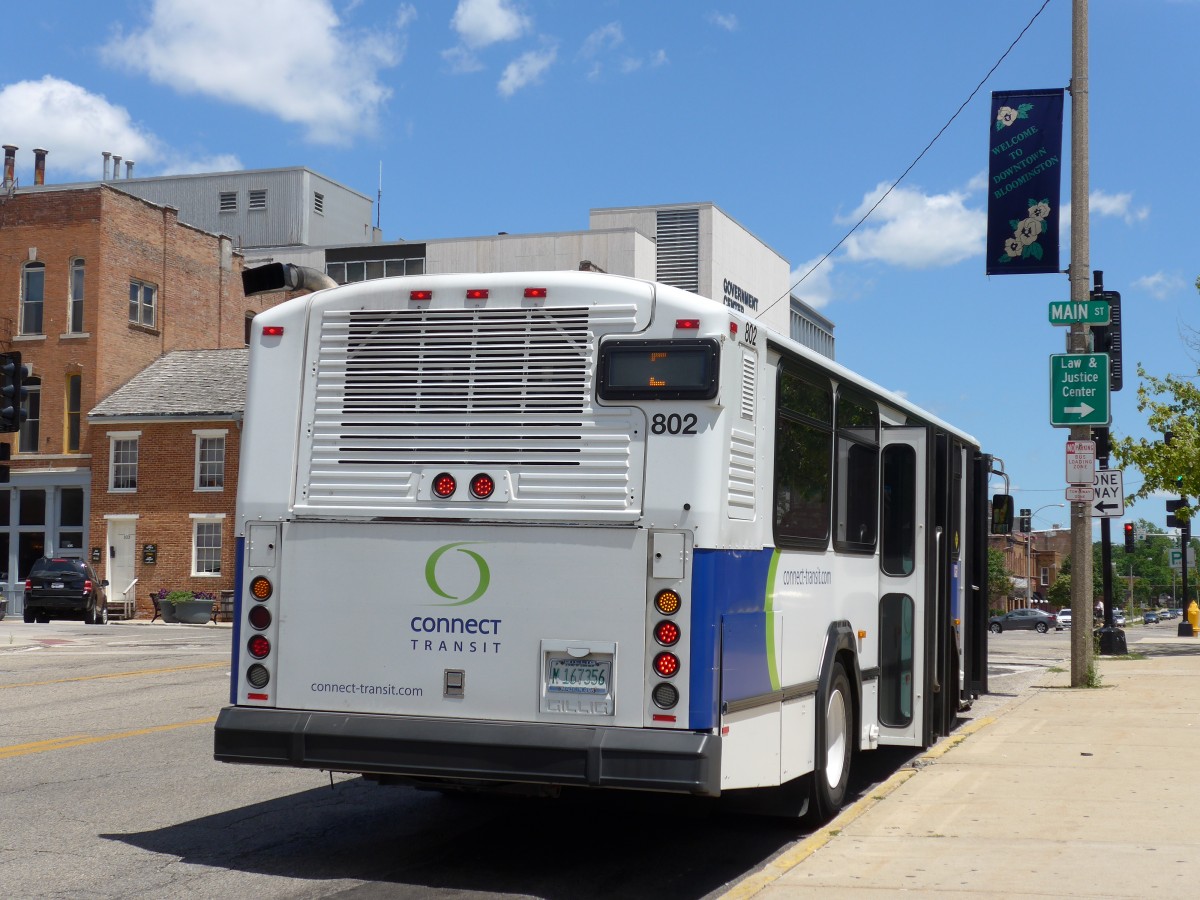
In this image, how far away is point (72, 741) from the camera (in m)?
12.3

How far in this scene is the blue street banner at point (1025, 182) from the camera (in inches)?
696

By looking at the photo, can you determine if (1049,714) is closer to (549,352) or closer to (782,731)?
(782,731)

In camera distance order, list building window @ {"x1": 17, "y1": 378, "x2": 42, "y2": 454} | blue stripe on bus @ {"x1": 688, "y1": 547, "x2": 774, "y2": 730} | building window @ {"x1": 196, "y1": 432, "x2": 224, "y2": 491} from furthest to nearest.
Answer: building window @ {"x1": 17, "y1": 378, "x2": 42, "y2": 454} → building window @ {"x1": 196, "y1": 432, "x2": 224, "y2": 491} → blue stripe on bus @ {"x1": 688, "y1": 547, "x2": 774, "y2": 730}

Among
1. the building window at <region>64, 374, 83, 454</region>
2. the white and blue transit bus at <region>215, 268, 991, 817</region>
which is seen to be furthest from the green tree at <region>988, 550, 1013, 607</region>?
the white and blue transit bus at <region>215, 268, 991, 817</region>

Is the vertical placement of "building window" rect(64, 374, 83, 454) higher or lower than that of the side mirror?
higher

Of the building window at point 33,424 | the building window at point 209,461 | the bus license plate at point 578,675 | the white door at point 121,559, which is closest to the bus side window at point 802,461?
the bus license plate at point 578,675

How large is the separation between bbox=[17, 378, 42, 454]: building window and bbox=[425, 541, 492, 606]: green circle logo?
40576mm

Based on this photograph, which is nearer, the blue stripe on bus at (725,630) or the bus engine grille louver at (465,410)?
the blue stripe on bus at (725,630)

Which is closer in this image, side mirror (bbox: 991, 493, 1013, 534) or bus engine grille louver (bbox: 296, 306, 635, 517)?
bus engine grille louver (bbox: 296, 306, 635, 517)

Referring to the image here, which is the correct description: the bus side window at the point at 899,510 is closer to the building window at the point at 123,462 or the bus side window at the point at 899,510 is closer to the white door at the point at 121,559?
the white door at the point at 121,559

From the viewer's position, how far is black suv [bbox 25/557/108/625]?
3766cm

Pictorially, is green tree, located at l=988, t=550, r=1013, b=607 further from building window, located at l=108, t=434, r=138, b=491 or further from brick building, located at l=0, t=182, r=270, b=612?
building window, located at l=108, t=434, r=138, b=491

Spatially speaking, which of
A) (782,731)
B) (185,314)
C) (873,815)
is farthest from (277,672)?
(185,314)

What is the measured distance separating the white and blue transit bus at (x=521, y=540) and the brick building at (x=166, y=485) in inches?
1325
